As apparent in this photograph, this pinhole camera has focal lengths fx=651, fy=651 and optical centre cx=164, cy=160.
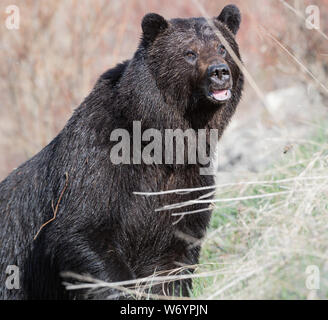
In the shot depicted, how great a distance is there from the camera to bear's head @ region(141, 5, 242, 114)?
5.16 metres

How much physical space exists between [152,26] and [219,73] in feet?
2.66

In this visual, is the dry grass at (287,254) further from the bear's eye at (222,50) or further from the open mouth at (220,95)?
the bear's eye at (222,50)

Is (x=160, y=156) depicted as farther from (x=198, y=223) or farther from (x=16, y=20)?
(x=16, y=20)

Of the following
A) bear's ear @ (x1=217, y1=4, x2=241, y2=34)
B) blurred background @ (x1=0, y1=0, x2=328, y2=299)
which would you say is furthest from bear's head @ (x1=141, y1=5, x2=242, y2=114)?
blurred background @ (x1=0, y1=0, x2=328, y2=299)

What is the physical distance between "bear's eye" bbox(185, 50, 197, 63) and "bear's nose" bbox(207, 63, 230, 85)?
308mm

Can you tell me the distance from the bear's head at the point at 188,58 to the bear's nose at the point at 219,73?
2 cm

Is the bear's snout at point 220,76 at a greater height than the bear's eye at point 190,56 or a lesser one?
lesser

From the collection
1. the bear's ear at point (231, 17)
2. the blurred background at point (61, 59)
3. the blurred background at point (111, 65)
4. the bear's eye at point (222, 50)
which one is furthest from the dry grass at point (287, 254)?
the blurred background at point (61, 59)

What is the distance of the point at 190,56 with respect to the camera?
17.4 feet

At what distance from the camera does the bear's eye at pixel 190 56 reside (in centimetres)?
529

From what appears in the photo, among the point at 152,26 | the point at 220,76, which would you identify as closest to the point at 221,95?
the point at 220,76

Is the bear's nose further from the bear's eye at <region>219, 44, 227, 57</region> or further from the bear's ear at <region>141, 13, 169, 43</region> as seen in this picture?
the bear's ear at <region>141, 13, 169, 43</region>

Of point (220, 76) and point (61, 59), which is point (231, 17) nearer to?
point (220, 76)

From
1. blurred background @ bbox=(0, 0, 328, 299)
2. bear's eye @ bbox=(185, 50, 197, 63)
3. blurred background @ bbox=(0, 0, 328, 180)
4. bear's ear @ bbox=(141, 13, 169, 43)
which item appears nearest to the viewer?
bear's eye @ bbox=(185, 50, 197, 63)
